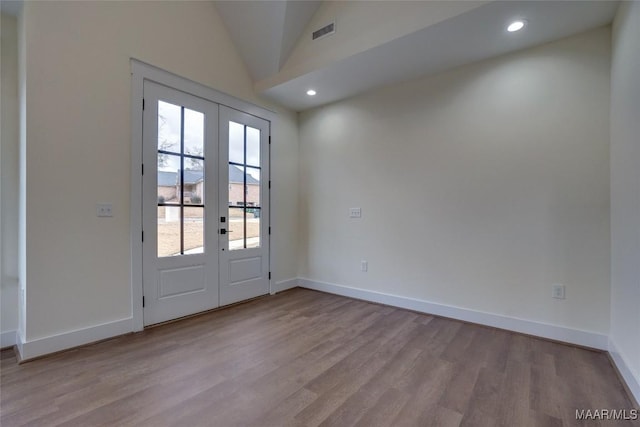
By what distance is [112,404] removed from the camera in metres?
1.83

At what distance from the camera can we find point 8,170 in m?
2.61

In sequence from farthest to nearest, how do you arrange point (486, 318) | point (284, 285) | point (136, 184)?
point (284, 285), point (486, 318), point (136, 184)

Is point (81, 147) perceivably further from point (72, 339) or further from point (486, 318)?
point (486, 318)

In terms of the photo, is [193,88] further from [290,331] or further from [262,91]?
[290,331]

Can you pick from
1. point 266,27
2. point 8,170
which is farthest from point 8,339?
point 266,27

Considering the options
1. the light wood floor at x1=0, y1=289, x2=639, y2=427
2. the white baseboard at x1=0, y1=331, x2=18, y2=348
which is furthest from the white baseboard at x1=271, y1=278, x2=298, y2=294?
the white baseboard at x1=0, y1=331, x2=18, y2=348

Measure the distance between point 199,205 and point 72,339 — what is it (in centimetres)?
165

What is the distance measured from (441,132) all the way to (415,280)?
1767 mm

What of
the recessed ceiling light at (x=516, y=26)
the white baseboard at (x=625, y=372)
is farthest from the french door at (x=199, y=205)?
the white baseboard at (x=625, y=372)

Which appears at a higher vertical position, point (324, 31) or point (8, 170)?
point (324, 31)

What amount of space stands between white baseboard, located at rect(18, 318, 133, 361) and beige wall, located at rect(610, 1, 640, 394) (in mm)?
3978

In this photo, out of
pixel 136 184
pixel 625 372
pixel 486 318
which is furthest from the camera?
pixel 486 318

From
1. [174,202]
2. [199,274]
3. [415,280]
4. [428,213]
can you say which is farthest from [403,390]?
[174,202]

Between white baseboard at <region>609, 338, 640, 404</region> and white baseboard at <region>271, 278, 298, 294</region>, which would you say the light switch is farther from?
white baseboard at <region>609, 338, 640, 404</region>
